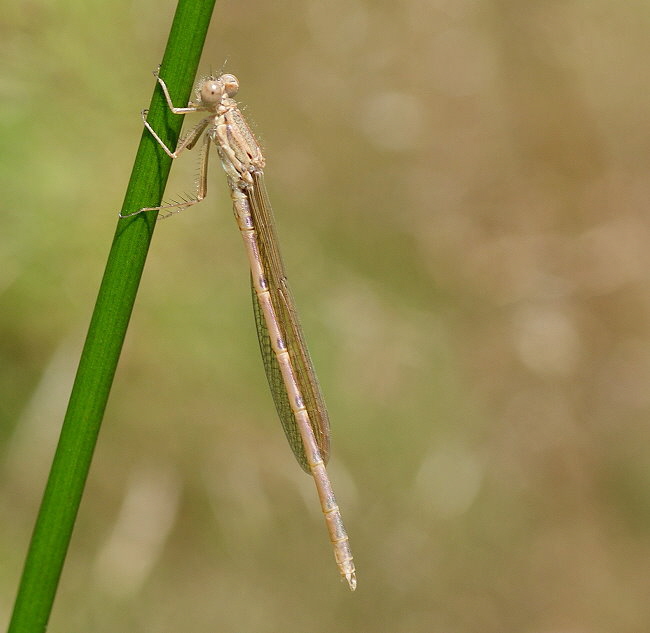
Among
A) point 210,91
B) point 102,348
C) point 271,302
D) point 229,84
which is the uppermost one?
point 229,84

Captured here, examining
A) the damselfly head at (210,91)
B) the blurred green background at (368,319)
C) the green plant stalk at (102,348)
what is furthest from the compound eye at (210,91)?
the blurred green background at (368,319)

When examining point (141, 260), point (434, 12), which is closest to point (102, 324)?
point (141, 260)

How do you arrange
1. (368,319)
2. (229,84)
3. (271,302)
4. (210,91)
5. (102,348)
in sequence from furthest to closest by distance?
(368,319) < (271,302) < (229,84) < (210,91) < (102,348)

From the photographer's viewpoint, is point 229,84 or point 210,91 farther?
point 229,84

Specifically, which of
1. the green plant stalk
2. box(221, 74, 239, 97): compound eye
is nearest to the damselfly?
box(221, 74, 239, 97): compound eye

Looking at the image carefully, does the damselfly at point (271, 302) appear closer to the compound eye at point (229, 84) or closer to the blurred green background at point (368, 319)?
the compound eye at point (229, 84)

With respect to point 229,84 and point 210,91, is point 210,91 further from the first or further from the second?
point 229,84

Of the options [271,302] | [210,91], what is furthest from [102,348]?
[271,302]
